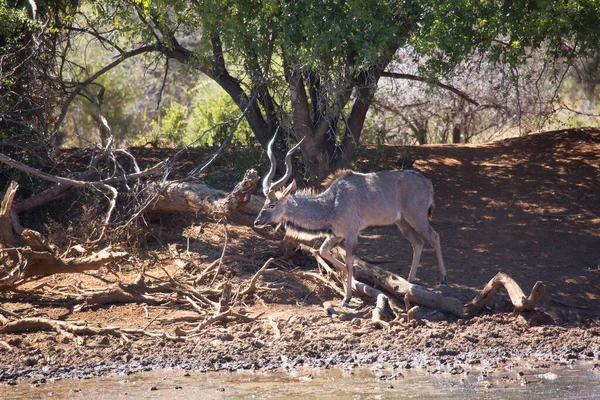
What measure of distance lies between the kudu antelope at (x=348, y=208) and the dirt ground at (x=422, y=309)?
27.8 inches

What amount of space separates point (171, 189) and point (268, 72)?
2.33m

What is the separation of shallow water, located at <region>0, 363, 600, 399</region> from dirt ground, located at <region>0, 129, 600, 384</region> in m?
0.25

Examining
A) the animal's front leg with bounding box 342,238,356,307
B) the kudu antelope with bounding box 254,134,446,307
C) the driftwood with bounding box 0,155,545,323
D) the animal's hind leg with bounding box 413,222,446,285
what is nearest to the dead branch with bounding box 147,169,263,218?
the driftwood with bounding box 0,155,545,323

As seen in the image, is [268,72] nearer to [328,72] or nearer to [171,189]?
[328,72]

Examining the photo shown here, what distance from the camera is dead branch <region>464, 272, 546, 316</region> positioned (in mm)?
7576

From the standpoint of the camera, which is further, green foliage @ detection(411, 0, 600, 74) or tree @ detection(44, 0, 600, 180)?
tree @ detection(44, 0, 600, 180)

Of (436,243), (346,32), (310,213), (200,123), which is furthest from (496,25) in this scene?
(200,123)

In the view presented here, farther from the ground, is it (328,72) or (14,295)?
(328,72)

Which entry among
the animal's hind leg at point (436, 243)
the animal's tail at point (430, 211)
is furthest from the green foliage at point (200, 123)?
the animal's hind leg at point (436, 243)

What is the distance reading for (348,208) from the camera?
29.5 feet

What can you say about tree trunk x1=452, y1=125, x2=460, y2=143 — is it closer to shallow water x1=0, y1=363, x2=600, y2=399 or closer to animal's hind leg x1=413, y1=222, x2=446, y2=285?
animal's hind leg x1=413, y1=222, x2=446, y2=285

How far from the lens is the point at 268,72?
35.9 feet

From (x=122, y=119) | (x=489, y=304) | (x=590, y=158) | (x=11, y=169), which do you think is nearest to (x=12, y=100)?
(x=11, y=169)

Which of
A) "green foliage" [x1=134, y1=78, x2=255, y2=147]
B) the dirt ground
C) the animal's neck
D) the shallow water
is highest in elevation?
"green foliage" [x1=134, y1=78, x2=255, y2=147]
